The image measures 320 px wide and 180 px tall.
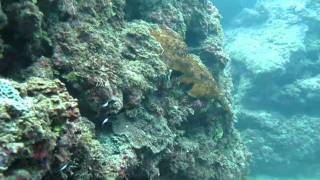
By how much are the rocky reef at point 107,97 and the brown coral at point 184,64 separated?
0.02 meters

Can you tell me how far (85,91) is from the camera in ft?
17.5

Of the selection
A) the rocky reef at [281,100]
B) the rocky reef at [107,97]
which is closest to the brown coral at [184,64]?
the rocky reef at [107,97]

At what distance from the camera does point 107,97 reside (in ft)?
17.7

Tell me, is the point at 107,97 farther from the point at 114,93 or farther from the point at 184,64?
the point at 184,64

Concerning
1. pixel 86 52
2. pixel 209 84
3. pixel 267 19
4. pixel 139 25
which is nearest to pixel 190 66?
pixel 209 84

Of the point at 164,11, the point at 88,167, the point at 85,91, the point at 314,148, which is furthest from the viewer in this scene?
the point at 314,148

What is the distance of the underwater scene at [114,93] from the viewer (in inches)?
140

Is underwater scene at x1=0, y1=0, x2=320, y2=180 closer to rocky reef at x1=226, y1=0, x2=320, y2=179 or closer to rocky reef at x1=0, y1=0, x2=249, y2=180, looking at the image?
rocky reef at x1=0, y1=0, x2=249, y2=180

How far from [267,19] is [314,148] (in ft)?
31.6

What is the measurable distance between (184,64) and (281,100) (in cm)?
1034

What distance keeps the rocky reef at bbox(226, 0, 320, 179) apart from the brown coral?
861cm

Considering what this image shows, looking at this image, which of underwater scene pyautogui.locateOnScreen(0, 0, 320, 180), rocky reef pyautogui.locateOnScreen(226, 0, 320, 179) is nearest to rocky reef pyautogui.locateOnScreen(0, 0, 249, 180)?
underwater scene pyautogui.locateOnScreen(0, 0, 320, 180)

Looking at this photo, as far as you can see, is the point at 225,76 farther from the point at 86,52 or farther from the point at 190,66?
the point at 86,52

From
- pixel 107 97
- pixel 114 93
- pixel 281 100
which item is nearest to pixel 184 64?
pixel 114 93
